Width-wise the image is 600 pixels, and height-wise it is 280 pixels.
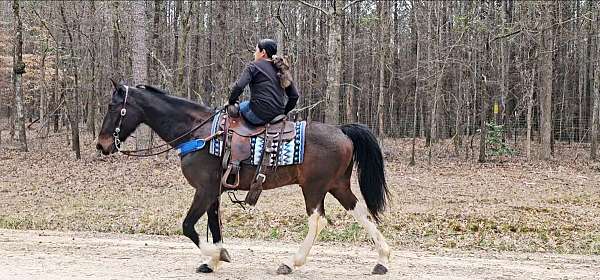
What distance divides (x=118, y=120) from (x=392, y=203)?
4.90m

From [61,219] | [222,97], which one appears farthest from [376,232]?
[222,97]

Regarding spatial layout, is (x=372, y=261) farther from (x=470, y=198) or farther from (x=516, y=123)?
(x=516, y=123)

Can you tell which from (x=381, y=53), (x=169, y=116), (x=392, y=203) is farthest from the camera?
(x=381, y=53)

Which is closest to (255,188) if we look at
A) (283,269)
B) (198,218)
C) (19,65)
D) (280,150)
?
(280,150)

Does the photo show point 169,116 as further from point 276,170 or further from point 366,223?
point 366,223

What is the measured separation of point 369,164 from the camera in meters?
7.99

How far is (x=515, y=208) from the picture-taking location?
49.1 ft

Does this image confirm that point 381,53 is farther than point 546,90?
Yes

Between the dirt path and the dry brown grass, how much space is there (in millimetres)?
1236

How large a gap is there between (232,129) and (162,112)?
969mm

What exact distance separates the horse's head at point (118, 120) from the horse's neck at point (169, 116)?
168 millimetres

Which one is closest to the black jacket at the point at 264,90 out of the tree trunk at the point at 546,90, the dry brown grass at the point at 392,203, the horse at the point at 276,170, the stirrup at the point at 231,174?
the horse at the point at 276,170

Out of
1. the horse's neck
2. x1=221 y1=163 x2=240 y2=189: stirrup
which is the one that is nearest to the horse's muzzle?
the horse's neck

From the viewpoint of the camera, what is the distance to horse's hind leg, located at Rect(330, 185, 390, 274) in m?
7.63
